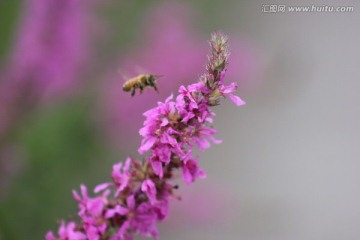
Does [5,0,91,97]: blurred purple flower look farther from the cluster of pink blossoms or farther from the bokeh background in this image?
the cluster of pink blossoms

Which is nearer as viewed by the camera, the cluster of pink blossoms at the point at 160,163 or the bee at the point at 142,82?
the cluster of pink blossoms at the point at 160,163

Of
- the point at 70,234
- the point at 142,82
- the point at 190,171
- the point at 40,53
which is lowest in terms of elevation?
the point at 70,234

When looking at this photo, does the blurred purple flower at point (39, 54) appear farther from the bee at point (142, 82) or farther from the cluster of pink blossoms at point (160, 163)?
the cluster of pink blossoms at point (160, 163)

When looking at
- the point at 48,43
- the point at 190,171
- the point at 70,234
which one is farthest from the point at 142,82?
the point at 48,43

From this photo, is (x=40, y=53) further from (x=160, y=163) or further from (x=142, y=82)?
(x=160, y=163)

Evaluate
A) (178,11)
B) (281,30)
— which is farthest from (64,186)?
(281,30)

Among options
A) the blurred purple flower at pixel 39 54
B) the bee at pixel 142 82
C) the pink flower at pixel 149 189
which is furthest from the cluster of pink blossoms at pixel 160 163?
the blurred purple flower at pixel 39 54

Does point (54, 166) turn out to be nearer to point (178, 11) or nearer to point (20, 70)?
point (20, 70)
